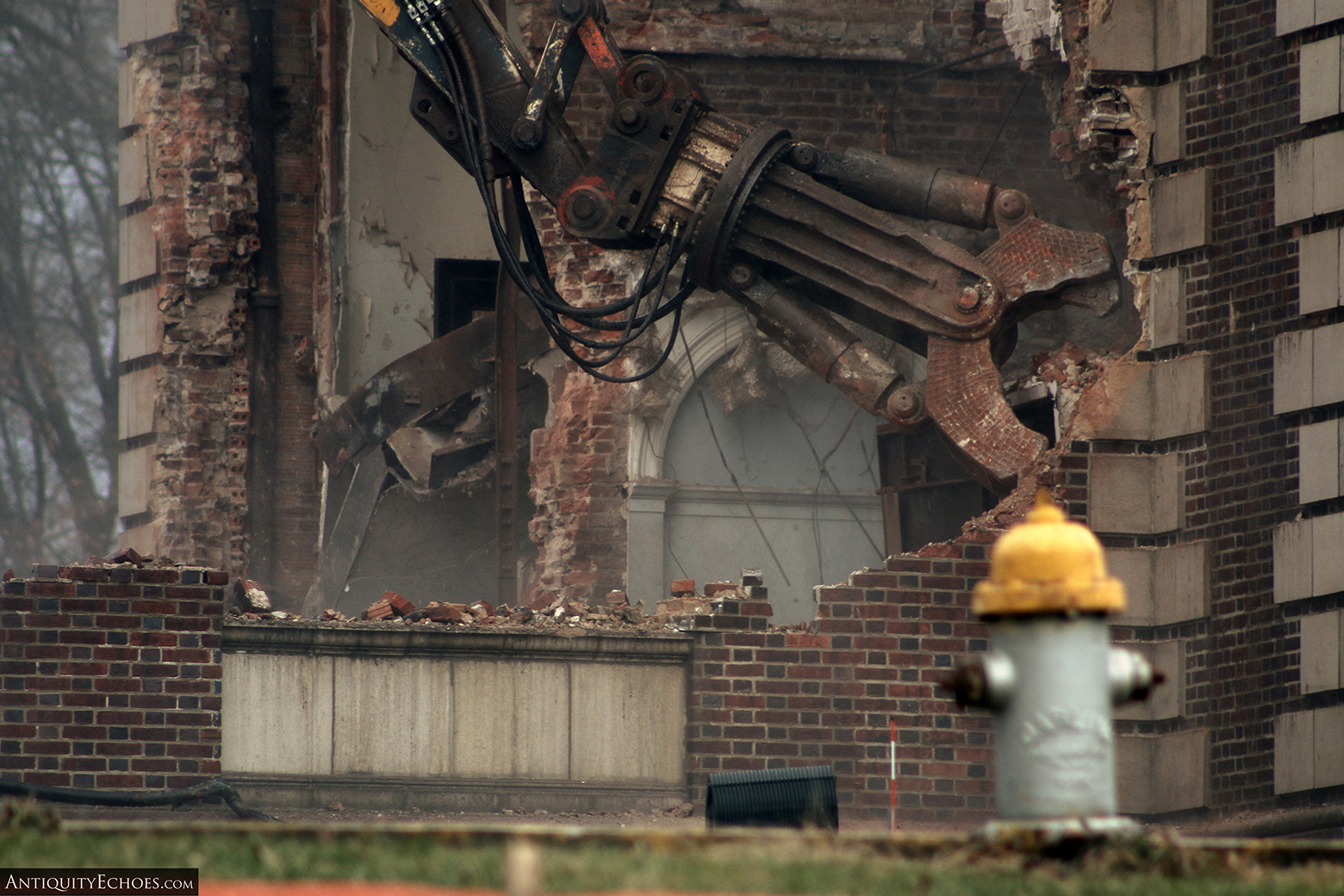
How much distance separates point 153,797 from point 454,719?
162 centimetres

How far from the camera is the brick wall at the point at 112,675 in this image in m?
8.74

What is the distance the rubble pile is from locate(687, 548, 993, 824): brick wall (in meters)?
0.22

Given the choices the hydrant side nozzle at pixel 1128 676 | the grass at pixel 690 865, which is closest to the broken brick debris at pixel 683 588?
the grass at pixel 690 865

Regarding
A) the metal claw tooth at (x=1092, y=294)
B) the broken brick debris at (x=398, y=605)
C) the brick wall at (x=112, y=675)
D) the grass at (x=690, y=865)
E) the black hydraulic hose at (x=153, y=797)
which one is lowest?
the black hydraulic hose at (x=153, y=797)

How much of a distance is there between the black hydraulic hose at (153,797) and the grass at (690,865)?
4.13m

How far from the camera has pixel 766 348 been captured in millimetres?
12617

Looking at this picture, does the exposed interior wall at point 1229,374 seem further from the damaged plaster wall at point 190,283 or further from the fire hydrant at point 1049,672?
the damaged plaster wall at point 190,283

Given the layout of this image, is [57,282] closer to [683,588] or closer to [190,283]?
[190,283]

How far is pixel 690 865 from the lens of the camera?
405 cm

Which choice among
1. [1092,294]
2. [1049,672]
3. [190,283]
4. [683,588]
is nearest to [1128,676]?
[1049,672]

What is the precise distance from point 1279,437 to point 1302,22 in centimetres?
221

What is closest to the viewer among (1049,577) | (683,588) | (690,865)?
(1049,577)

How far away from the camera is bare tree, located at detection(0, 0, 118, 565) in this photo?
92.4 feet

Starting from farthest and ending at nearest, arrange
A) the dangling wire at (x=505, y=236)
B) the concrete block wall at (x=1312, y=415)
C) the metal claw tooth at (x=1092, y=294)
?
1. the dangling wire at (x=505, y=236)
2. the metal claw tooth at (x=1092, y=294)
3. the concrete block wall at (x=1312, y=415)
